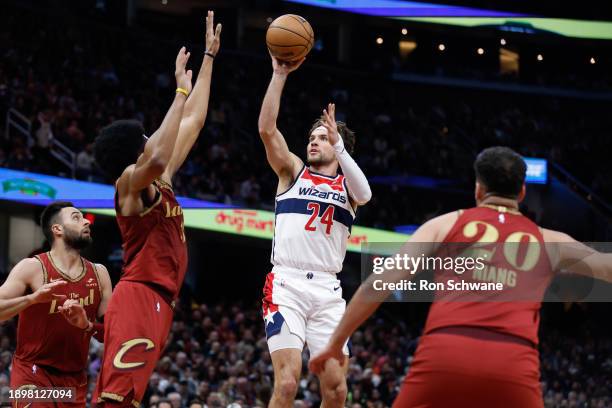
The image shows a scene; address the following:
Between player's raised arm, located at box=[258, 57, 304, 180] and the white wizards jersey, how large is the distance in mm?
127

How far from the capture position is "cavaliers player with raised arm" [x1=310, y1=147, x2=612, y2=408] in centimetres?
495

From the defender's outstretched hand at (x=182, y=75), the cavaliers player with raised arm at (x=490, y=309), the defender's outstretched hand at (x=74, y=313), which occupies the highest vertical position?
the defender's outstretched hand at (x=182, y=75)

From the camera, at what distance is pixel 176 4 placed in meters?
35.0

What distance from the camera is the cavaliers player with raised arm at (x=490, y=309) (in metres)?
4.95

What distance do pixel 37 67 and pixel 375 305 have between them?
22.0 metres

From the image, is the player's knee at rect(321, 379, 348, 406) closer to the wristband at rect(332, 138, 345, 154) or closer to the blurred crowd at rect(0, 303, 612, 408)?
the wristband at rect(332, 138, 345, 154)

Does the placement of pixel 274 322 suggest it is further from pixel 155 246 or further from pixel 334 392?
pixel 155 246

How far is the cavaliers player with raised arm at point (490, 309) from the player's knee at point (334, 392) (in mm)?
2453

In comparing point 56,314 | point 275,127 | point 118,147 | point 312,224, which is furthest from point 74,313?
point 275,127

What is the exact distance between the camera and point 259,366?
18.8m

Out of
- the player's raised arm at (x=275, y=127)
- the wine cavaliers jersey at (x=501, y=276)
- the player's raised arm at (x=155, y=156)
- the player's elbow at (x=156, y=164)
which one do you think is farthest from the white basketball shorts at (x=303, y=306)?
the wine cavaliers jersey at (x=501, y=276)

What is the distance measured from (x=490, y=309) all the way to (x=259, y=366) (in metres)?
14.1

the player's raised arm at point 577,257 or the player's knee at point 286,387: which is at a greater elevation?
the player's raised arm at point 577,257

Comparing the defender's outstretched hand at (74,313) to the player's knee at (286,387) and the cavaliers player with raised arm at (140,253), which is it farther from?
the player's knee at (286,387)
